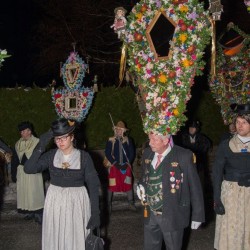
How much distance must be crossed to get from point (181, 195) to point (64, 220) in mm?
1403

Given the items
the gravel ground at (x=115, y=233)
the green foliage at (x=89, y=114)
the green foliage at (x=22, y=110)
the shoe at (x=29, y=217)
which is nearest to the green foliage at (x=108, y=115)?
the green foliage at (x=89, y=114)

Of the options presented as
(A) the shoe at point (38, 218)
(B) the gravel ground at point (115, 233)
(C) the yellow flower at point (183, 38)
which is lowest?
(B) the gravel ground at point (115, 233)

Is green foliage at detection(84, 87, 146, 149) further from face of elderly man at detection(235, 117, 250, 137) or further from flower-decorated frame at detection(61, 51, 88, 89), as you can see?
face of elderly man at detection(235, 117, 250, 137)

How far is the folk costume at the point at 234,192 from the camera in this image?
17.3 ft

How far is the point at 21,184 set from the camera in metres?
7.96

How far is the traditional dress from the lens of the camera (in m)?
7.81

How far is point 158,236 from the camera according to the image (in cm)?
498

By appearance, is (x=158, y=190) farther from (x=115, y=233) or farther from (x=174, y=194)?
(x=115, y=233)

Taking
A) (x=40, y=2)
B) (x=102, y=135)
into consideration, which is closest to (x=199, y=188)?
(x=102, y=135)

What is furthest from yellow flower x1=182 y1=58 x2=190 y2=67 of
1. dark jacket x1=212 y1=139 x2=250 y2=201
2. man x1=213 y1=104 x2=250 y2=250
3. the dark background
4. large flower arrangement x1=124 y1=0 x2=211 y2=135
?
the dark background

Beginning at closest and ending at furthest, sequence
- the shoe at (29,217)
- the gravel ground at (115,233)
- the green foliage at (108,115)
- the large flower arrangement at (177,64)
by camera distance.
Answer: the large flower arrangement at (177,64)
the gravel ground at (115,233)
the shoe at (29,217)
the green foliage at (108,115)

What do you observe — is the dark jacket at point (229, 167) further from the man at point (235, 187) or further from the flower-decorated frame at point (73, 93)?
the flower-decorated frame at point (73, 93)

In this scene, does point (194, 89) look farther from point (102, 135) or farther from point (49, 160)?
point (49, 160)

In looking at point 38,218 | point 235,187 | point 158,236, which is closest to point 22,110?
point 38,218
